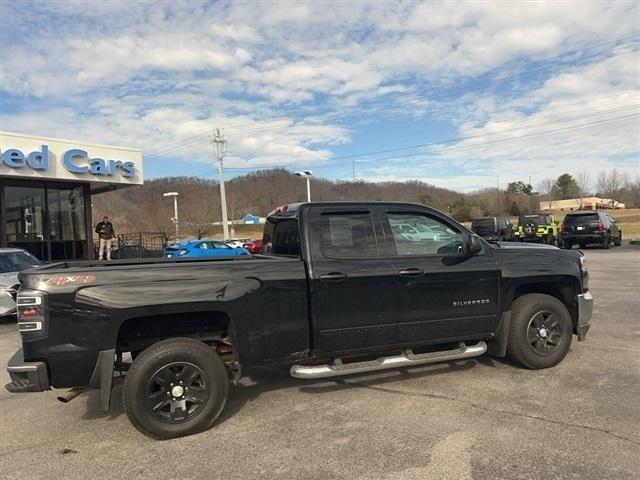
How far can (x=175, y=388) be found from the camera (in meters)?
4.07

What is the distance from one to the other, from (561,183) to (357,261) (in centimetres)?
14106

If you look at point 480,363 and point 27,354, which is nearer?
point 27,354

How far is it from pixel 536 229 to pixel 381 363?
24380 millimetres

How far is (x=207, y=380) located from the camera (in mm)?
4152

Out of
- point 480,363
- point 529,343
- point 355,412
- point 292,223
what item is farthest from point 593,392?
point 292,223

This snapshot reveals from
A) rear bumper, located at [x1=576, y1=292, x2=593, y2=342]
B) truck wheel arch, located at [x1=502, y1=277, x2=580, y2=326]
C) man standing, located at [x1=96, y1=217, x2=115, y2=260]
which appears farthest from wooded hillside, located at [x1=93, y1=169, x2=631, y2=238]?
rear bumper, located at [x1=576, y1=292, x2=593, y2=342]

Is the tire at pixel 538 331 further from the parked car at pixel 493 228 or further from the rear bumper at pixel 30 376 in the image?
the parked car at pixel 493 228

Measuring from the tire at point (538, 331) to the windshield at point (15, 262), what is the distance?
8.56 m

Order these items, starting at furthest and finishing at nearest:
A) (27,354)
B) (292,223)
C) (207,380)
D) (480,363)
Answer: (480,363) → (292,223) → (207,380) → (27,354)

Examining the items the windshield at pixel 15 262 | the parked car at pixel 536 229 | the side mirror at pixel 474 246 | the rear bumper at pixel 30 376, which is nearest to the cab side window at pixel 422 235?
the side mirror at pixel 474 246

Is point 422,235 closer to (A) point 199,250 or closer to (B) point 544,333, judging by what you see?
(B) point 544,333

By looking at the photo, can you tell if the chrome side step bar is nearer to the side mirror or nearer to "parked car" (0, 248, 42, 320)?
the side mirror

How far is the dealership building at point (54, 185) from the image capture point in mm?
17234

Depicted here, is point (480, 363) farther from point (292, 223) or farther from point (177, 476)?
point (177, 476)
